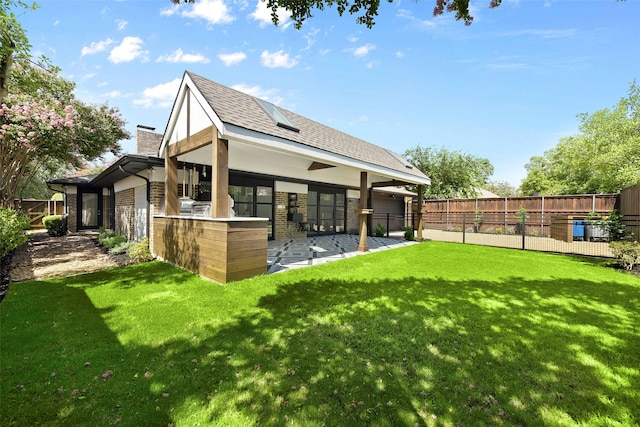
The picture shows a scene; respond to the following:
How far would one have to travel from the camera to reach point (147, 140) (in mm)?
10180

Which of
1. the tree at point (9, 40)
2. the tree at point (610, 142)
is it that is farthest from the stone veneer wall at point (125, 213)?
the tree at point (610, 142)

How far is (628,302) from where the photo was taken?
4.42 m

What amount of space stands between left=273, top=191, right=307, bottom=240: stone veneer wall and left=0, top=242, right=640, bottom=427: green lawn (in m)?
6.12

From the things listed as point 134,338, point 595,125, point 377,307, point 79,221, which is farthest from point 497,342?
point 595,125

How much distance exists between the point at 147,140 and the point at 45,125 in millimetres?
3451

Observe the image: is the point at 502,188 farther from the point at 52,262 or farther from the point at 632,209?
the point at 52,262

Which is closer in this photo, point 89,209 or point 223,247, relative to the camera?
point 223,247

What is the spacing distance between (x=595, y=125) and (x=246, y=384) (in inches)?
1035

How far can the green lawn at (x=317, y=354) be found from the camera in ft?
6.53

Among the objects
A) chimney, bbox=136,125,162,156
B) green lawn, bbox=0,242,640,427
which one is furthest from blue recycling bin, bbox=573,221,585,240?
chimney, bbox=136,125,162,156

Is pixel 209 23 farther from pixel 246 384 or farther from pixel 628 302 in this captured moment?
pixel 628 302

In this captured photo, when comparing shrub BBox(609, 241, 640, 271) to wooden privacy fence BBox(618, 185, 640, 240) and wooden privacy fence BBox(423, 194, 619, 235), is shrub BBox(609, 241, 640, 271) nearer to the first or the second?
wooden privacy fence BBox(618, 185, 640, 240)

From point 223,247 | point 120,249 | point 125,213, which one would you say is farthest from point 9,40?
point 125,213

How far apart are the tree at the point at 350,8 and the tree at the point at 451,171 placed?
23371 millimetres
